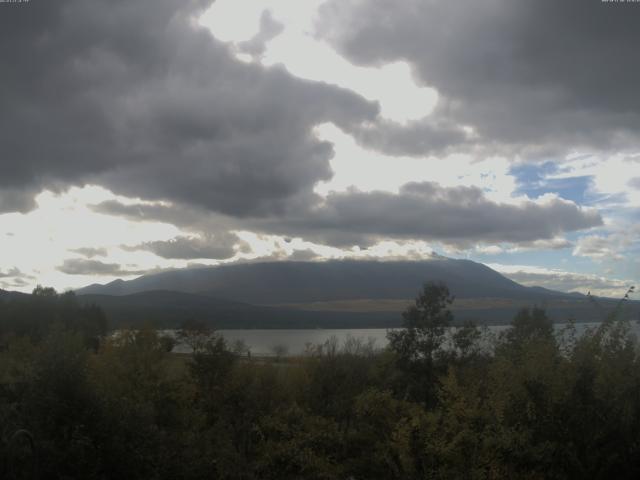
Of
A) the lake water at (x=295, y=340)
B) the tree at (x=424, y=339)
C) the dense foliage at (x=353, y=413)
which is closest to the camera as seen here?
the dense foliage at (x=353, y=413)

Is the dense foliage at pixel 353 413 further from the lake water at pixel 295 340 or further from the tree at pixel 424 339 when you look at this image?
the lake water at pixel 295 340

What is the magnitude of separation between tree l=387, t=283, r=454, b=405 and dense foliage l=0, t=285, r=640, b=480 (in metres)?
0.09

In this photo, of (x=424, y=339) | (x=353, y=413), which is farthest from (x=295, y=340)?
(x=353, y=413)

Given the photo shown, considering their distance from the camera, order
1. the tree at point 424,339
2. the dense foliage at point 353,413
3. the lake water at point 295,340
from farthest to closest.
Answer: the lake water at point 295,340
the tree at point 424,339
the dense foliage at point 353,413

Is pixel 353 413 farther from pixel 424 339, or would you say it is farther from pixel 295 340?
pixel 295 340

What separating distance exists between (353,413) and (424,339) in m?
7.56

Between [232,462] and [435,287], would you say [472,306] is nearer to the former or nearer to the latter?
[435,287]

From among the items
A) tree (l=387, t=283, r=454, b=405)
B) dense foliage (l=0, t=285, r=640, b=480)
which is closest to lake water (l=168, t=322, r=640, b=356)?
tree (l=387, t=283, r=454, b=405)

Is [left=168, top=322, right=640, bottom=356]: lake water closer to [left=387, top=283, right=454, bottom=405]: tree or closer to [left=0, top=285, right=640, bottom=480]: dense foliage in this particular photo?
[left=387, top=283, right=454, bottom=405]: tree

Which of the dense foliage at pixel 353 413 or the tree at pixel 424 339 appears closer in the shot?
the dense foliage at pixel 353 413

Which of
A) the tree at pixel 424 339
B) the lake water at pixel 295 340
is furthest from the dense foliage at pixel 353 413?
the lake water at pixel 295 340

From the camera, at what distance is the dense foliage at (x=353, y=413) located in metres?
18.2

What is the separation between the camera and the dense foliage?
18250mm

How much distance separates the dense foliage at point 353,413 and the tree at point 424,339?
90 millimetres
